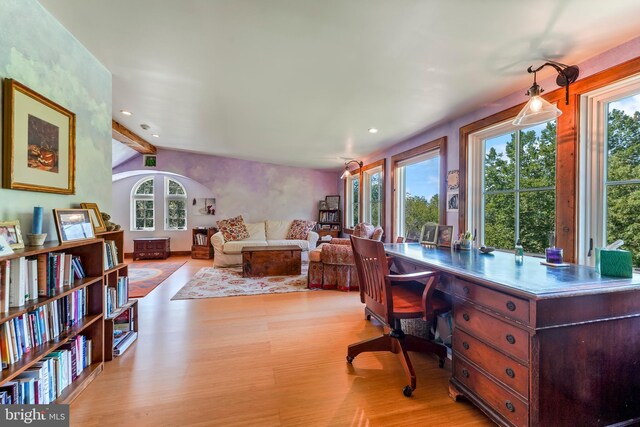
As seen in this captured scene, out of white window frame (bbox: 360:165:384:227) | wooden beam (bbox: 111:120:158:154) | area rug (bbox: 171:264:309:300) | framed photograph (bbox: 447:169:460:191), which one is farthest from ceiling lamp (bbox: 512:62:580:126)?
wooden beam (bbox: 111:120:158:154)

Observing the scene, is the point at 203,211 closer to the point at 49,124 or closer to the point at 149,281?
the point at 149,281

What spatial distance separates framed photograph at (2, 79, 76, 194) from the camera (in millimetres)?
1445

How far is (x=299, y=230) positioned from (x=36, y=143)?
473cm

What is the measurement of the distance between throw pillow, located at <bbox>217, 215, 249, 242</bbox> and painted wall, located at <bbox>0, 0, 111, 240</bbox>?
126 inches

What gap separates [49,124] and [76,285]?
1038mm

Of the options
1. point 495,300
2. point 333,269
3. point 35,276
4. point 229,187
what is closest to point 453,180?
point 495,300

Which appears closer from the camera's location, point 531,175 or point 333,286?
point 531,175

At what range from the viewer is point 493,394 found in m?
1.38

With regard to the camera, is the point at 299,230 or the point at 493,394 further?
the point at 299,230

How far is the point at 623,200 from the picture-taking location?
1.70 metres

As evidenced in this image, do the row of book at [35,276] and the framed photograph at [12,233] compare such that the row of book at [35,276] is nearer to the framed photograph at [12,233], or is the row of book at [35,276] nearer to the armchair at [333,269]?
the framed photograph at [12,233]

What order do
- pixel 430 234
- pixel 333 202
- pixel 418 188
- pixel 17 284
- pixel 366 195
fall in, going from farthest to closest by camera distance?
pixel 333 202, pixel 366 195, pixel 418 188, pixel 430 234, pixel 17 284

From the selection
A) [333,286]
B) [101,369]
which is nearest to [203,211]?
[333,286]

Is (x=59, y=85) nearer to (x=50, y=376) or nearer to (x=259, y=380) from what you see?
(x=50, y=376)
